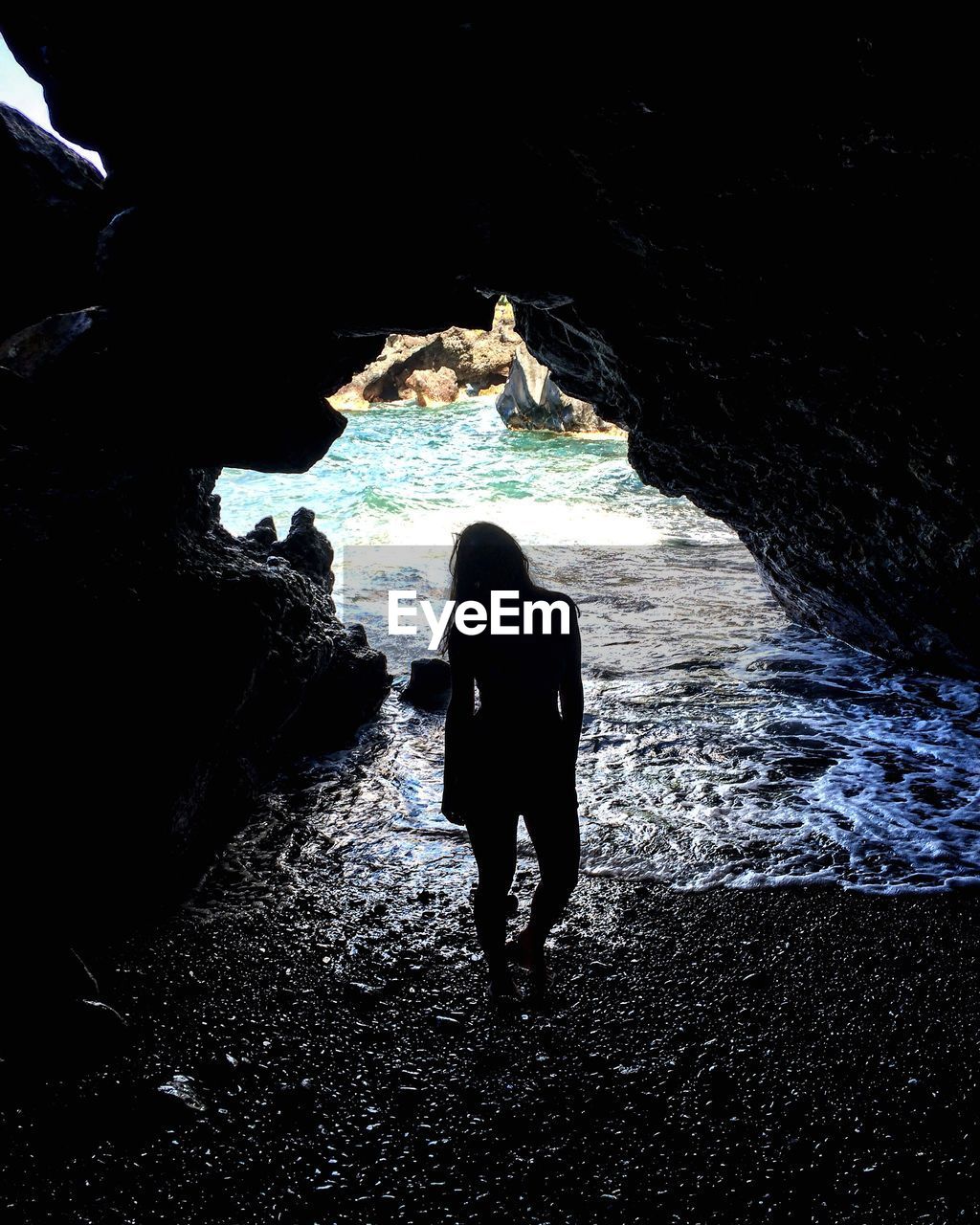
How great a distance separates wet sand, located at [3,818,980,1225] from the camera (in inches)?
95.3

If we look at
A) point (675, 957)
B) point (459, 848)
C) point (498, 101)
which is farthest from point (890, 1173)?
point (498, 101)

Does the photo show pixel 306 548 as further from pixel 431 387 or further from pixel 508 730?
pixel 431 387

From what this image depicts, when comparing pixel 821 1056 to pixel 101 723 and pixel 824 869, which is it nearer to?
pixel 824 869

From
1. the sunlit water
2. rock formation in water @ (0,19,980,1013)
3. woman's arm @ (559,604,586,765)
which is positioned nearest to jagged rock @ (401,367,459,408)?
the sunlit water

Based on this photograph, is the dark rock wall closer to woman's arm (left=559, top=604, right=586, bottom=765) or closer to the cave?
the cave

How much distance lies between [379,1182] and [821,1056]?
1.60 m

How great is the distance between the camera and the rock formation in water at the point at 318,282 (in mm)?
3541

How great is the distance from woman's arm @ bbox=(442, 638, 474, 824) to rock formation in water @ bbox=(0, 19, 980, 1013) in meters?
1.63

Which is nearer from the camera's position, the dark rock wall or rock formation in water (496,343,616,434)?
the dark rock wall

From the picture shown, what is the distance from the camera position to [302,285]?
4.76 meters

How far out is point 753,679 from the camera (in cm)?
722

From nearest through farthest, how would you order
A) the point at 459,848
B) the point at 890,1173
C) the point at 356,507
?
the point at 890,1173
the point at 459,848
the point at 356,507

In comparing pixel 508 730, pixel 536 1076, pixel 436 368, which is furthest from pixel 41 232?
pixel 436 368

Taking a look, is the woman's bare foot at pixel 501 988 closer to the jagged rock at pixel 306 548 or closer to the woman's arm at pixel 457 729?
the woman's arm at pixel 457 729
